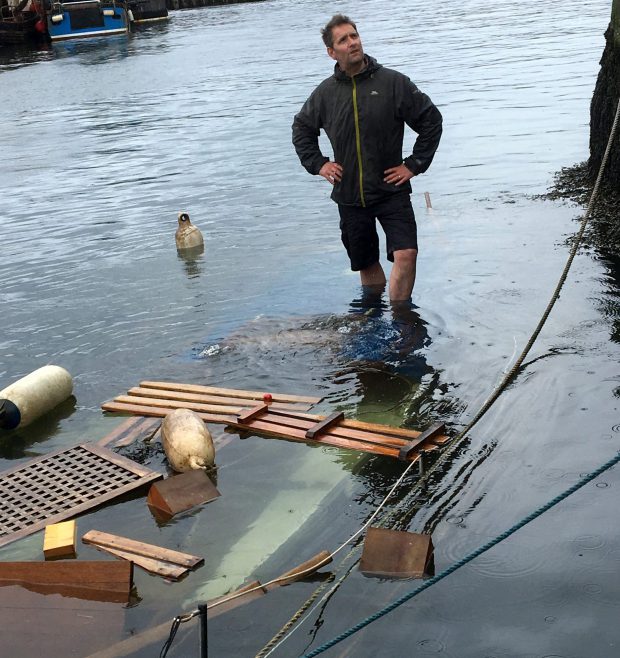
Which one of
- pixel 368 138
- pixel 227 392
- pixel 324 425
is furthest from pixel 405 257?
pixel 324 425

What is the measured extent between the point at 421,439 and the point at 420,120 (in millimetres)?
2719

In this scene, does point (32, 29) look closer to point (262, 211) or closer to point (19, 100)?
point (19, 100)

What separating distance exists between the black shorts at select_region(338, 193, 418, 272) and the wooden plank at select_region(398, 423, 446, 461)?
2.09 m

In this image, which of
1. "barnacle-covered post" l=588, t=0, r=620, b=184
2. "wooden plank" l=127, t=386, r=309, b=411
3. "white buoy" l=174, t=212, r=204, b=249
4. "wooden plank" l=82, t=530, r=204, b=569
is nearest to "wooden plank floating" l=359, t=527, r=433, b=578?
"wooden plank" l=82, t=530, r=204, b=569

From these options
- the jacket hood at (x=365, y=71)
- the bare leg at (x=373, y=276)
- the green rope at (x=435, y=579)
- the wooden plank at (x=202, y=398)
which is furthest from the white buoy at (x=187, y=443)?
the bare leg at (x=373, y=276)

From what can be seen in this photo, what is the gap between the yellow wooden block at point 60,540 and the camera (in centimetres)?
497

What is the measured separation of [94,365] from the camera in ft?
26.0

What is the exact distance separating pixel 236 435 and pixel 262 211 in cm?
687

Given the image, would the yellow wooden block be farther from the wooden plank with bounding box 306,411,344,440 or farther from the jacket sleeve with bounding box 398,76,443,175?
the jacket sleeve with bounding box 398,76,443,175

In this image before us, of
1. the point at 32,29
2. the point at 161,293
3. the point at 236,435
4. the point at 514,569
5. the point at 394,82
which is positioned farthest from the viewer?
the point at 32,29

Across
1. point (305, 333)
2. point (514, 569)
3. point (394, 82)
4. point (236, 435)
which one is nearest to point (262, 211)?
point (305, 333)

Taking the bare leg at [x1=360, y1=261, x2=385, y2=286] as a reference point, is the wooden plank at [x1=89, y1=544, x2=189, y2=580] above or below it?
below

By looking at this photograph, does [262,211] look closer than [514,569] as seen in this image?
No

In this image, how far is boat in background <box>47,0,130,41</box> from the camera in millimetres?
56656
